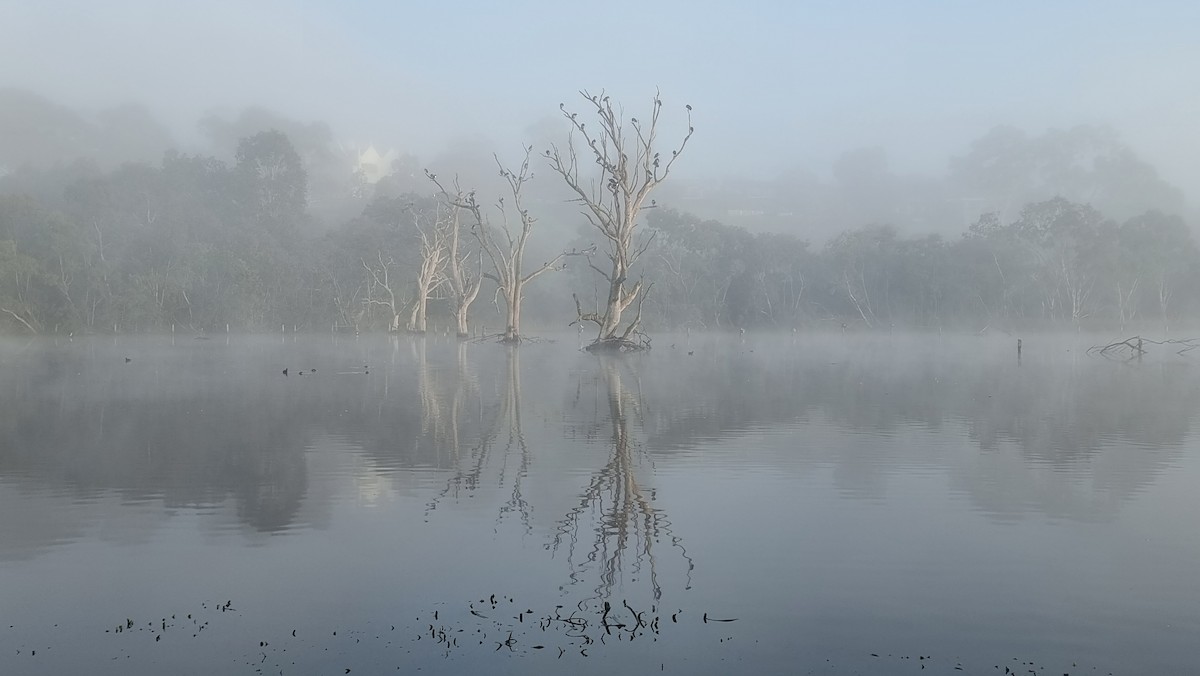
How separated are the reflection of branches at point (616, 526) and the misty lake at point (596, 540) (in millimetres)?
35

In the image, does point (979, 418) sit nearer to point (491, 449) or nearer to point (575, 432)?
point (575, 432)

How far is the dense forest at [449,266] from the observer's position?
2237 inches

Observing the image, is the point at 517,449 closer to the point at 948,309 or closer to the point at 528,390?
the point at 528,390

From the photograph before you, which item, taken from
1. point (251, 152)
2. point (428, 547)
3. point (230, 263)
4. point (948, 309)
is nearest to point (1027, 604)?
point (428, 547)

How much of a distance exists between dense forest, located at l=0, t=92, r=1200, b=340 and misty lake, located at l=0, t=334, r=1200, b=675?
4127cm

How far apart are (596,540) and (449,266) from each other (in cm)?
5580

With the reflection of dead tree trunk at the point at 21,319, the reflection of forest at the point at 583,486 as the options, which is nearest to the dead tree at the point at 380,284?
the reflection of dead tree trunk at the point at 21,319

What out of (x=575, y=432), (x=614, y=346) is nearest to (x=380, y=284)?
(x=614, y=346)

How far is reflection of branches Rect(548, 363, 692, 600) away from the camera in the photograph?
605 centimetres

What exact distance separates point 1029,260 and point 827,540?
2836 inches

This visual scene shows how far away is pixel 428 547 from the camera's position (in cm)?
667

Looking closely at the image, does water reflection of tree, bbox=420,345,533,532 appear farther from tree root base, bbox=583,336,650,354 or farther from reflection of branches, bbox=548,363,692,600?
tree root base, bbox=583,336,650,354

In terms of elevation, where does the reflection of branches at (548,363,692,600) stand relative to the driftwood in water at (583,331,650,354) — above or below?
below

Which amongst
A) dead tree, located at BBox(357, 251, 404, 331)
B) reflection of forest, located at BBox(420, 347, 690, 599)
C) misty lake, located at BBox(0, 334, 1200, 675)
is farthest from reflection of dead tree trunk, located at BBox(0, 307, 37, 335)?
reflection of forest, located at BBox(420, 347, 690, 599)
